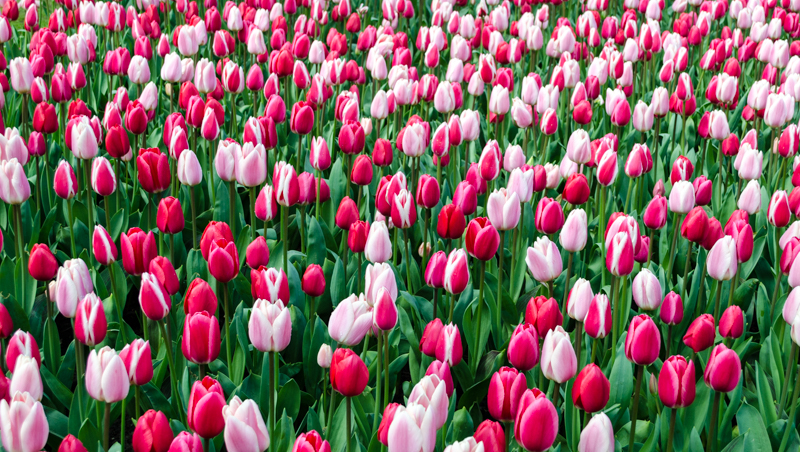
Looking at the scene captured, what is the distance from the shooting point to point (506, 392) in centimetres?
176

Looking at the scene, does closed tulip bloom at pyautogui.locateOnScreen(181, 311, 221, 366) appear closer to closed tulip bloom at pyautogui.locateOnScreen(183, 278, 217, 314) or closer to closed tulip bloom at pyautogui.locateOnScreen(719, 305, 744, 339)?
closed tulip bloom at pyautogui.locateOnScreen(183, 278, 217, 314)

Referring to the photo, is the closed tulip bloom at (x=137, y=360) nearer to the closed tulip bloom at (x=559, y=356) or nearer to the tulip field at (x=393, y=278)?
the tulip field at (x=393, y=278)

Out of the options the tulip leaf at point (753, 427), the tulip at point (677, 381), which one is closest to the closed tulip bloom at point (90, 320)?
the tulip at point (677, 381)

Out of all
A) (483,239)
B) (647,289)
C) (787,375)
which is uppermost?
(483,239)

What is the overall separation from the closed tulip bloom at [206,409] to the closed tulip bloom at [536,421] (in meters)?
0.60

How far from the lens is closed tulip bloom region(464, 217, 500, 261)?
230 centimetres

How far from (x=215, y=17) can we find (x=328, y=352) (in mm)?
3719

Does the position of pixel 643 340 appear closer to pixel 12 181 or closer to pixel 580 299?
pixel 580 299

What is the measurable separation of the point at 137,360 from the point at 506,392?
83cm

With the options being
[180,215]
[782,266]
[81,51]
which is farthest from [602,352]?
[81,51]

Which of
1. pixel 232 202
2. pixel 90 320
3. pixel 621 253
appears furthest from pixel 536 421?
pixel 232 202

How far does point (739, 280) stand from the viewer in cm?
311

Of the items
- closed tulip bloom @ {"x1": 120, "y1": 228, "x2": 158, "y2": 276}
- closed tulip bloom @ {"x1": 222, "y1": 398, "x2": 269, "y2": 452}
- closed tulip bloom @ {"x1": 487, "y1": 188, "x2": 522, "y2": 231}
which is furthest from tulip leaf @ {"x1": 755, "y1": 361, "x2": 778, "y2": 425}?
closed tulip bloom @ {"x1": 120, "y1": 228, "x2": 158, "y2": 276}

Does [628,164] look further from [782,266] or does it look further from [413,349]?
[413,349]
